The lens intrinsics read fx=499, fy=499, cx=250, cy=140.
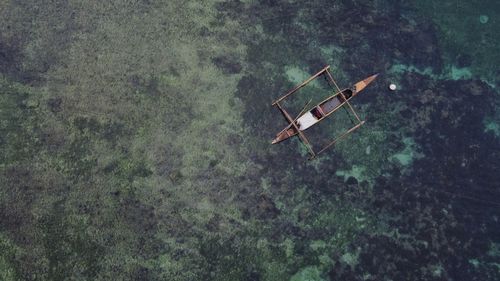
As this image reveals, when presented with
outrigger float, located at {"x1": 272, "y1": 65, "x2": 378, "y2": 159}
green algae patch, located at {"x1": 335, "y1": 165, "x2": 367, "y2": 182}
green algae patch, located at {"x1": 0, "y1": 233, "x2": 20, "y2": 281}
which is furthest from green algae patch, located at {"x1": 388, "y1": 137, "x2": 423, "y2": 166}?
green algae patch, located at {"x1": 0, "y1": 233, "x2": 20, "y2": 281}

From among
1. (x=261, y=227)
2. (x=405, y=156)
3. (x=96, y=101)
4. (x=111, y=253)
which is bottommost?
(x=405, y=156)

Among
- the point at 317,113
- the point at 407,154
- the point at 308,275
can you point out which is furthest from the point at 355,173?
the point at 308,275

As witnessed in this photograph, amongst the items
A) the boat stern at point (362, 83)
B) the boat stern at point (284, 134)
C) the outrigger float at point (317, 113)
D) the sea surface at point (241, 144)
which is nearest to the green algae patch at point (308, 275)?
the sea surface at point (241, 144)

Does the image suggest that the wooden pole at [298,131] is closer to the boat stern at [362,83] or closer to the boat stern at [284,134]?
the boat stern at [284,134]

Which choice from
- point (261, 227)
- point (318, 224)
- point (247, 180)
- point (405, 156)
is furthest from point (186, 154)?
point (405, 156)

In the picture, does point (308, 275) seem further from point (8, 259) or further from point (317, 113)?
point (8, 259)

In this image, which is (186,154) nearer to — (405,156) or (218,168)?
(218,168)

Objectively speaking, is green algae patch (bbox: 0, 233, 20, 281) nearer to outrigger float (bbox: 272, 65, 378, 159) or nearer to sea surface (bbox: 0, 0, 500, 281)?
sea surface (bbox: 0, 0, 500, 281)
